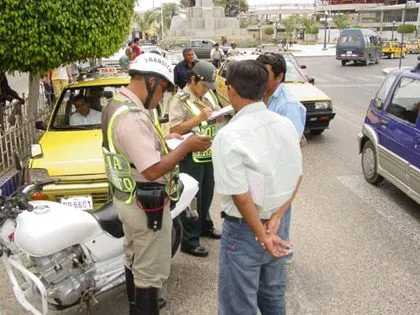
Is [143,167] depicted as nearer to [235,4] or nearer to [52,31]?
[52,31]

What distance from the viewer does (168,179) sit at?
289 centimetres

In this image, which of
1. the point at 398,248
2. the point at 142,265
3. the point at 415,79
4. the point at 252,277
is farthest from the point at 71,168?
the point at 415,79

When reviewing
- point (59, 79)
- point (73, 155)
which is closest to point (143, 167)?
point (73, 155)

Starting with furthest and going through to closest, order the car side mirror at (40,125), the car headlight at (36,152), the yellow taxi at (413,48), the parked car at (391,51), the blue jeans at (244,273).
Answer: the yellow taxi at (413,48) < the parked car at (391,51) < the car side mirror at (40,125) < the car headlight at (36,152) < the blue jeans at (244,273)

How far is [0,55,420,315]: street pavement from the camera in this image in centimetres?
378

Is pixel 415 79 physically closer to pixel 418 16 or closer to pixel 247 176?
pixel 247 176

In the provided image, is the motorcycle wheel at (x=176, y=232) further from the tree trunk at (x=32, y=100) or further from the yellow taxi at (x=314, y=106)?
the yellow taxi at (x=314, y=106)

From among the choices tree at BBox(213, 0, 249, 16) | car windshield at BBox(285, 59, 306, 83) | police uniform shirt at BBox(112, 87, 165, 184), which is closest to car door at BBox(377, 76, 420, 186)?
police uniform shirt at BBox(112, 87, 165, 184)

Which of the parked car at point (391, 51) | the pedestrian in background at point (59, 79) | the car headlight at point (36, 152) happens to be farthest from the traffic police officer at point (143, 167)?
the parked car at point (391, 51)

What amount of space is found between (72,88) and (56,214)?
356cm

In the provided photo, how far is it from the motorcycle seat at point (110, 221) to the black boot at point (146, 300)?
47 centimetres

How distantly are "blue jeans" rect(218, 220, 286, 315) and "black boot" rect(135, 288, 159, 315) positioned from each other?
1.70ft

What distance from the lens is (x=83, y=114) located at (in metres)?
5.92

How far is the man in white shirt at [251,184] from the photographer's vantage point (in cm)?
227
